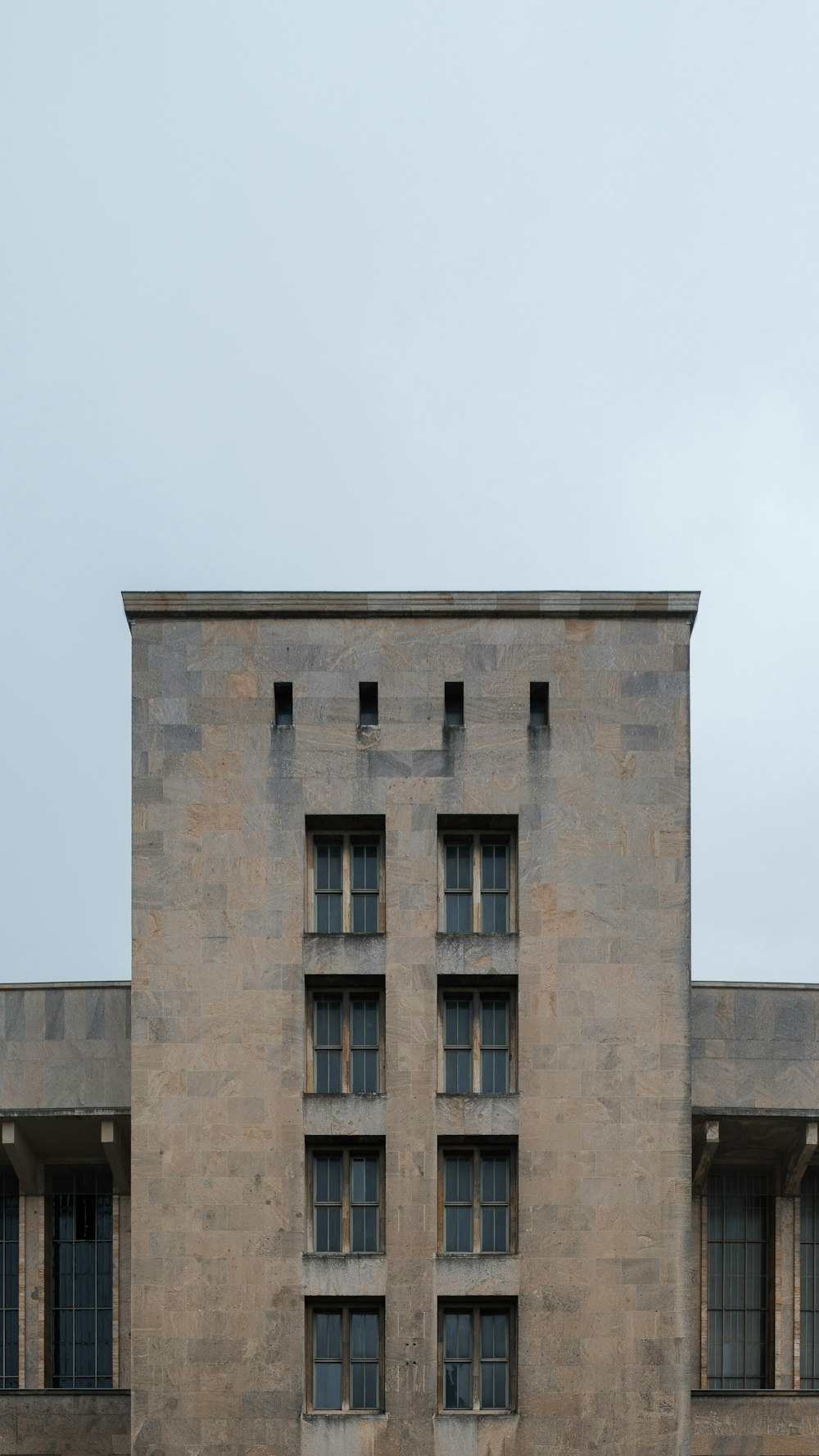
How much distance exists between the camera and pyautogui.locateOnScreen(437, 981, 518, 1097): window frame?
37969 millimetres

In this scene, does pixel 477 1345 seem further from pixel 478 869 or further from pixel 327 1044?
pixel 478 869

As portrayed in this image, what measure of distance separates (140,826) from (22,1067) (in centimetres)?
589

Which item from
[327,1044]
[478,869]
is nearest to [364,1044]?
[327,1044]

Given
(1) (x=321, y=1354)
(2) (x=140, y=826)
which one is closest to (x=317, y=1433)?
(1) (x=321, y=1354)

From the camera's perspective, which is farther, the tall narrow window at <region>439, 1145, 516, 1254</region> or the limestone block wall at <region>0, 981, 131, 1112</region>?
the limestone block wall at <region>0, 981, 131, 1112</region>

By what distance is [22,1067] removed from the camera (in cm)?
3956

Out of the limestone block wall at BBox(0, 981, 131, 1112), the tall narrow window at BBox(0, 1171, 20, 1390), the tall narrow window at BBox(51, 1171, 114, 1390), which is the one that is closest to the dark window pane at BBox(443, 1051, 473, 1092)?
the limestone block wall at BBox(0, 981, 131, 1112)

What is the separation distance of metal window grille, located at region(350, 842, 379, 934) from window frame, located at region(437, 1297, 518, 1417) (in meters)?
7.58

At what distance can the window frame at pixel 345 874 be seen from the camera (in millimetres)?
38500

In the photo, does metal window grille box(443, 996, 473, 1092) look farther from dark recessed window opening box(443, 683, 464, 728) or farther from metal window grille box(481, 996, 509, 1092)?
dark recessed window opening box(443, 683, 464, 728)

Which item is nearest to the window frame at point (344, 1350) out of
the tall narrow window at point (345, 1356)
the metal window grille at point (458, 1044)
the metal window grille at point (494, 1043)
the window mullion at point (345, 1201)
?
the tall narrow window at point (345, 1356)

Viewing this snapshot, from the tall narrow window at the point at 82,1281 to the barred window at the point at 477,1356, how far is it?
8106 millimetres

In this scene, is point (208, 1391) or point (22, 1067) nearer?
point (208, 1391)

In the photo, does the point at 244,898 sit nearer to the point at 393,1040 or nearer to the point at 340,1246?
the point at 393,1040
